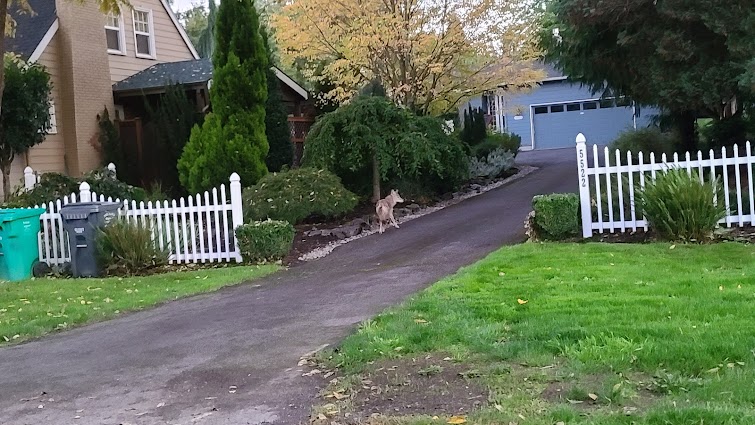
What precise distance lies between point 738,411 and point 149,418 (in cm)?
312

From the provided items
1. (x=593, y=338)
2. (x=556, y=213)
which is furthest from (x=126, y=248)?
(x=593, y=338)

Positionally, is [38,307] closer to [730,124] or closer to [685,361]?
[685,361]

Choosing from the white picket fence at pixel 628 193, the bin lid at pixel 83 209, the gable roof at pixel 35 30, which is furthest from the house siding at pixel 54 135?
the white picket fence at pixel 628 193

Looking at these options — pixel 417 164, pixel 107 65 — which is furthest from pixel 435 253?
pixel 107 65

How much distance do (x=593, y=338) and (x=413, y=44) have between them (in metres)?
13.4

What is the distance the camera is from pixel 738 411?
12.5 ft

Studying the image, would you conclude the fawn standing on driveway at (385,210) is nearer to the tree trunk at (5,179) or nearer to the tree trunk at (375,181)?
the tree trunk at (375,181)

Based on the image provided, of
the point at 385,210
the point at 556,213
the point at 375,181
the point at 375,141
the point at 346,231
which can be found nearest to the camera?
the point at 556,213

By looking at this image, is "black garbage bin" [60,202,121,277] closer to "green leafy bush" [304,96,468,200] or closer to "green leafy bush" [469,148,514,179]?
"green leafy bush" [304,96,468,200]

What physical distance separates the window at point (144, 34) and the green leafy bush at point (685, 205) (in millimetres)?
17118

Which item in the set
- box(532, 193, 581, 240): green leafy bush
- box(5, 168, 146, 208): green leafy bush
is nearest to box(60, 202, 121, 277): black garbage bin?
box(5, 168, 146, 208): green leafy bush

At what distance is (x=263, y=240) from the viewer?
457 inches

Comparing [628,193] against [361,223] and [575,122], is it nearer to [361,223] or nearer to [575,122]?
[361,223]

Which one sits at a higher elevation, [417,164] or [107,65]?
[107,65]
